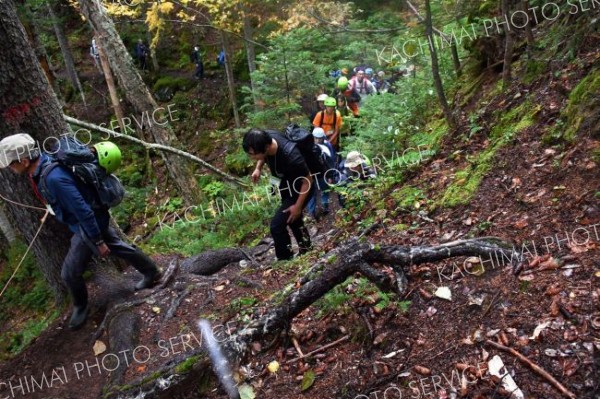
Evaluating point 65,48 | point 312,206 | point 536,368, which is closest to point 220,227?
point 312,206

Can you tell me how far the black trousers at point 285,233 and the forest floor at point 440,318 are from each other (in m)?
0.31

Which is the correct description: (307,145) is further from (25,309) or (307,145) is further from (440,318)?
(25,309)

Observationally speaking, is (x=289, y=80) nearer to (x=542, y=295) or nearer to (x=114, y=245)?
(x=114, y=245)

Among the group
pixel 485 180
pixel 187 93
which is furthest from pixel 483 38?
pixel 187 93

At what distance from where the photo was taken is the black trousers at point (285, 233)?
579 cm

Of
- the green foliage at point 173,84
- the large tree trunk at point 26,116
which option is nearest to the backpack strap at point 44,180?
the large tree trunk at point 26,116

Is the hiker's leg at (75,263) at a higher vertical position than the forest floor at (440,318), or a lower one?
higher

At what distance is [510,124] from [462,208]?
1.76 meters

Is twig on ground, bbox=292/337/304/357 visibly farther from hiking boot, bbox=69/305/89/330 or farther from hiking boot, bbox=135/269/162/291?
hiking boot, bbox=69/305/89/330

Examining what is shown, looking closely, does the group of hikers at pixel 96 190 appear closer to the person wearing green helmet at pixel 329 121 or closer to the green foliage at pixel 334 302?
the green foliage at pixel 334 302

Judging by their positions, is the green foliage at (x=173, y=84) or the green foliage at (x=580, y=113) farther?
the green foliage at (x=173, y=84)

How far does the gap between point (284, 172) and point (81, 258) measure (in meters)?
2.50

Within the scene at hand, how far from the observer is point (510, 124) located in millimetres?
6027

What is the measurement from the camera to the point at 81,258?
16.7 feet
